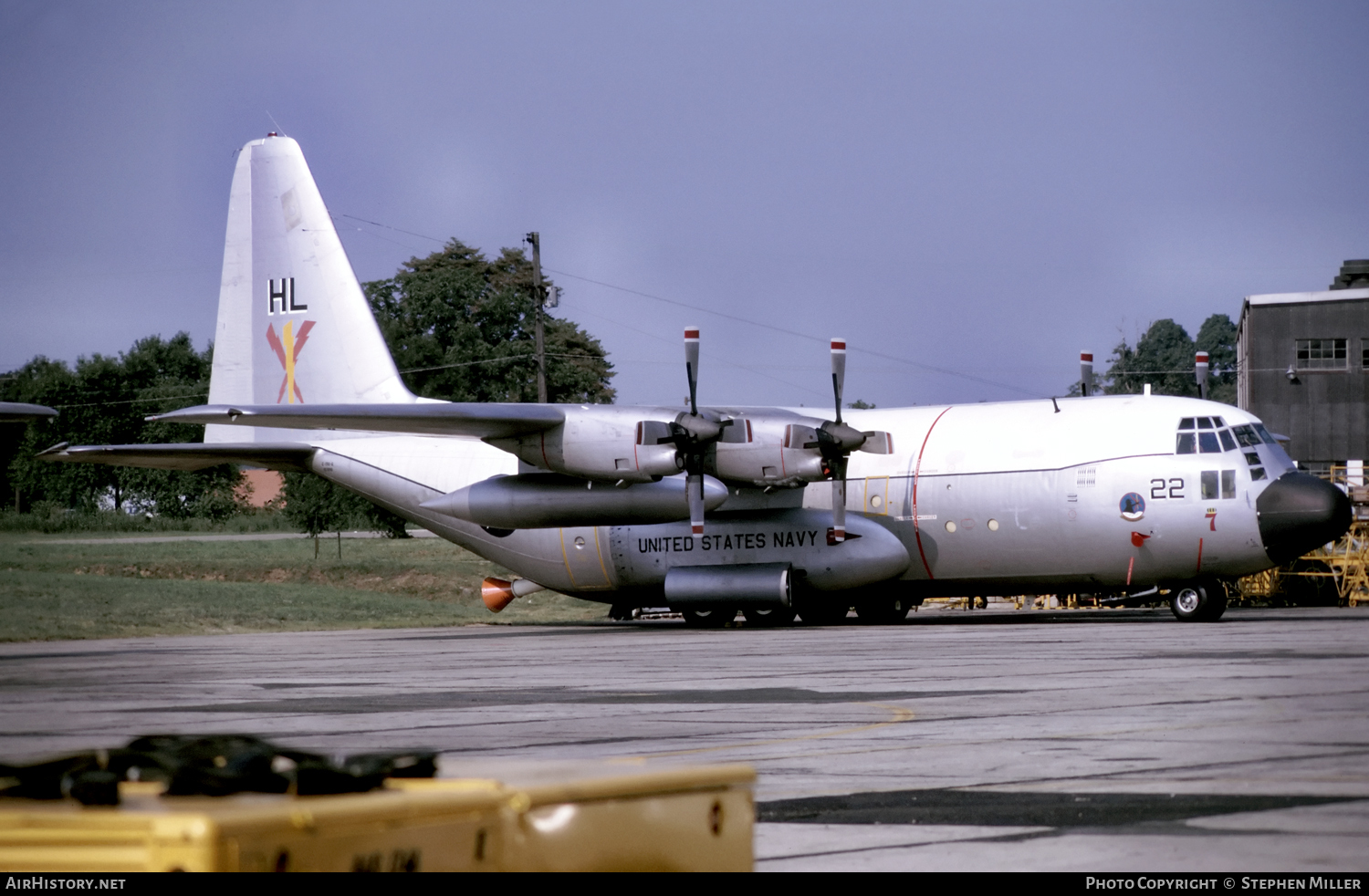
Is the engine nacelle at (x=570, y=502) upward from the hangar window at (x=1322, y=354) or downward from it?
downward

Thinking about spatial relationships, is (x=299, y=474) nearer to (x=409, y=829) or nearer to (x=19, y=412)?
(x=19, y=412)

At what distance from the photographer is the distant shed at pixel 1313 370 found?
173ft

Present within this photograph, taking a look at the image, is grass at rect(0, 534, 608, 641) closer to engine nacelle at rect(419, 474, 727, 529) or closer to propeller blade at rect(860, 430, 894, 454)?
engine nacelle at rect(419, 474, 727, 529)

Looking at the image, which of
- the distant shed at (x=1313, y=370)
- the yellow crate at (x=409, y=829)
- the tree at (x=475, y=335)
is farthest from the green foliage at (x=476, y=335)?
the yellow crate at (x=409, y=829)

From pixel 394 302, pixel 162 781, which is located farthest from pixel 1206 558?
pixel 394 302

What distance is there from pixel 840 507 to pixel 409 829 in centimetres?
2305

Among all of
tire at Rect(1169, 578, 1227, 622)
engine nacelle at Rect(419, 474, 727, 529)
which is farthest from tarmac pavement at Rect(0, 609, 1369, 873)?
engine nacelle at Rect(419, 474, 727, 529)

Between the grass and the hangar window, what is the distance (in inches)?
1134

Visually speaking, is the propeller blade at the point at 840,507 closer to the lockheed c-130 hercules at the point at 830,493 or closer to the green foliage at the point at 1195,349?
the lockheed c-130 hercules at the point at 830,493

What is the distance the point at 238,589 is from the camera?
30.3 meters

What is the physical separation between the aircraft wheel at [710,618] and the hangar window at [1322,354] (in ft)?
112

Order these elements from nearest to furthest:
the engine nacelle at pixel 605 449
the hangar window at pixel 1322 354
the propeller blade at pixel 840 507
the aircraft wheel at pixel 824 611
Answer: the engine nacelle at pixel 605 449 → the propeller blade at pixel 840 507 → the aircraft wheel at pixel 824 611 → the hangar window at pixel 1322 354

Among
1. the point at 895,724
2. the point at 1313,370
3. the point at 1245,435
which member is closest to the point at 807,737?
the point at 895,724

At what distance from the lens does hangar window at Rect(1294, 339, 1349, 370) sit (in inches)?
2096
